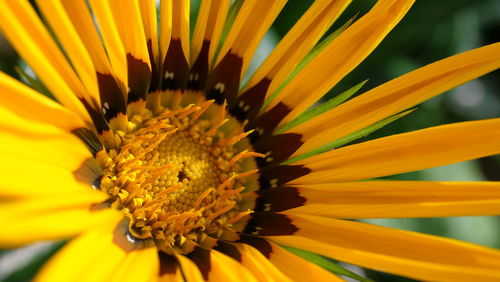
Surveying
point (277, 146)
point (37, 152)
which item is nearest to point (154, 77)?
point (277, 146)

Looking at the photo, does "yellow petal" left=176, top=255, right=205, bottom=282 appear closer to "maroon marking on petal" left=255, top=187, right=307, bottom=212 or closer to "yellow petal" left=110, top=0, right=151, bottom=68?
"maroon marking on petal" left=255, top=187, right=307, bottom=212

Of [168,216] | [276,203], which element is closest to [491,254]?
[276,203]

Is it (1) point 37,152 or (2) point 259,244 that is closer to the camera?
(1) point 37,152

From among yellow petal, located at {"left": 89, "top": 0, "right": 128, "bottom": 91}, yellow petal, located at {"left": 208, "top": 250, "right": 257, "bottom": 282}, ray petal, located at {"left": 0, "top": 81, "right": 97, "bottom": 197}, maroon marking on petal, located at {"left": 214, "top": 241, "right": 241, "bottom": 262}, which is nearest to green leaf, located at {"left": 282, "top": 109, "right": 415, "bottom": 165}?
maroon marking on petal, located at {"left": 214, "top": 241, "right": 241, "bottom": 262}

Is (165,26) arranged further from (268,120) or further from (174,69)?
(268,120)

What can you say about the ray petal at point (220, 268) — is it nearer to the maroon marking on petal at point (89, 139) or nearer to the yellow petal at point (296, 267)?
the yellow petal at point (296, 267)

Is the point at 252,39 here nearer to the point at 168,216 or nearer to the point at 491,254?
the point at 168,216
